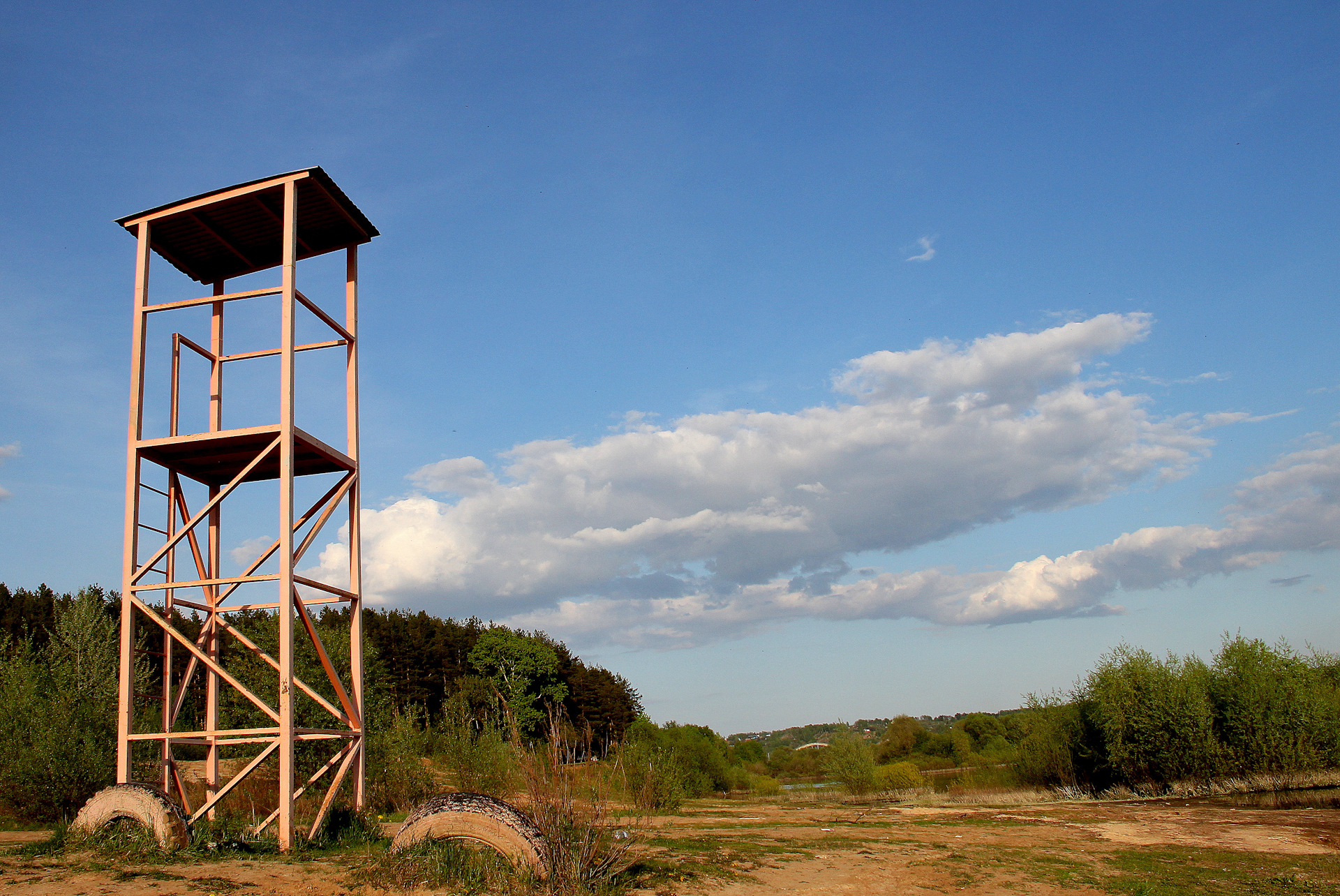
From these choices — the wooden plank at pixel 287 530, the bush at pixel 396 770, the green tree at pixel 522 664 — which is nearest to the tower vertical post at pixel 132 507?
the wooden plank at pixel 287 530

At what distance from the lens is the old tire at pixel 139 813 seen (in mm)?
9406

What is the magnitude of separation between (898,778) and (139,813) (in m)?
43.0

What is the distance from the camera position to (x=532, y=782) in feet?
27.6

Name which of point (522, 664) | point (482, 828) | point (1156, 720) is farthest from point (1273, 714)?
point (522, 664)

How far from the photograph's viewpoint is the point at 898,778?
4559 centimetres

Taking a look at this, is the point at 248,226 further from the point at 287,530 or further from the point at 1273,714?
the point at 1273,714

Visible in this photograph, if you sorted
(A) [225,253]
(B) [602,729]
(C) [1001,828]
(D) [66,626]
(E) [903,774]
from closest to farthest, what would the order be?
1. (A) [225,253]
2. (C) [1001,828]
3. (D) [66,626]
4. (E) [903,774]
5. (B) [602,729]

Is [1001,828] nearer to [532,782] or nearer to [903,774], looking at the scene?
[532,782]

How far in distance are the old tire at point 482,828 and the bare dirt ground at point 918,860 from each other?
2.48 feet

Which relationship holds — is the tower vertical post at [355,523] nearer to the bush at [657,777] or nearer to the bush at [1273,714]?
the bush at [657,777]

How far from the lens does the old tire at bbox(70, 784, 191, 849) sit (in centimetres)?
941

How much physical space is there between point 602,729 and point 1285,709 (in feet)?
131

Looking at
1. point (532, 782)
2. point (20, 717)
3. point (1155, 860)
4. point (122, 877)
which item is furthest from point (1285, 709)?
point (20, 717)

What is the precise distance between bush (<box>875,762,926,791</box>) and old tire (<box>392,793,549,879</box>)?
3825 cm
